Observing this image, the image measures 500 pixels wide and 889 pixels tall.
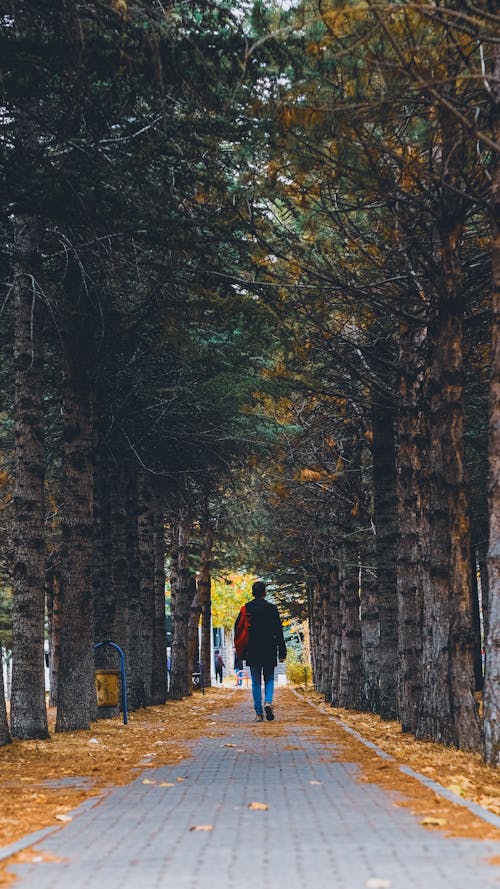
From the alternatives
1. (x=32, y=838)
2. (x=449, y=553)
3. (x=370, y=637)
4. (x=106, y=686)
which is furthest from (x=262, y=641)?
(x=32, y=838)

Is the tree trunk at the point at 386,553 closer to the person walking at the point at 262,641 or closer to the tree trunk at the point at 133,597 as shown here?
the person walking at the point at 262,641

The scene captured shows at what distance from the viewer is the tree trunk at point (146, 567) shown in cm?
2597

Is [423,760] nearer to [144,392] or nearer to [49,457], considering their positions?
[144,392]

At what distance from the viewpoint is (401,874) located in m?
5.76

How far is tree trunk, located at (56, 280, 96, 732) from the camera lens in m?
17.0

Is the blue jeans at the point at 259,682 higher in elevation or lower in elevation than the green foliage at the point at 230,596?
lower

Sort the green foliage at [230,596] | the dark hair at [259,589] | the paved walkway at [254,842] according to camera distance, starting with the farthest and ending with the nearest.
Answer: the green foliage at [230,596] < the dark hair at [259,589] < the paved walkway at [254,842]

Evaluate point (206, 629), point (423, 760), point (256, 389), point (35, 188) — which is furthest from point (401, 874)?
point (206, 629)

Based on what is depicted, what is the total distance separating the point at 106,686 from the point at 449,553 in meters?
7.86

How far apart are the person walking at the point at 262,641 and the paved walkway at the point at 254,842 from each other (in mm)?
7754

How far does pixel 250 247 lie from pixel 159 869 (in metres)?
9.12

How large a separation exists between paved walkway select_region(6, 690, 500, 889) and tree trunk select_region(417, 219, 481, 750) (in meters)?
2.87

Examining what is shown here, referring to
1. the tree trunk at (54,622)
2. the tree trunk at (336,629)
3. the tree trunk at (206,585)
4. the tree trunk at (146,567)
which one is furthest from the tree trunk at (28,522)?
the tree trunk at (54,622)

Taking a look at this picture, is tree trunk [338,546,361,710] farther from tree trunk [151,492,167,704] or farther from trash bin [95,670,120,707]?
trash bin [95,670,120,707]
